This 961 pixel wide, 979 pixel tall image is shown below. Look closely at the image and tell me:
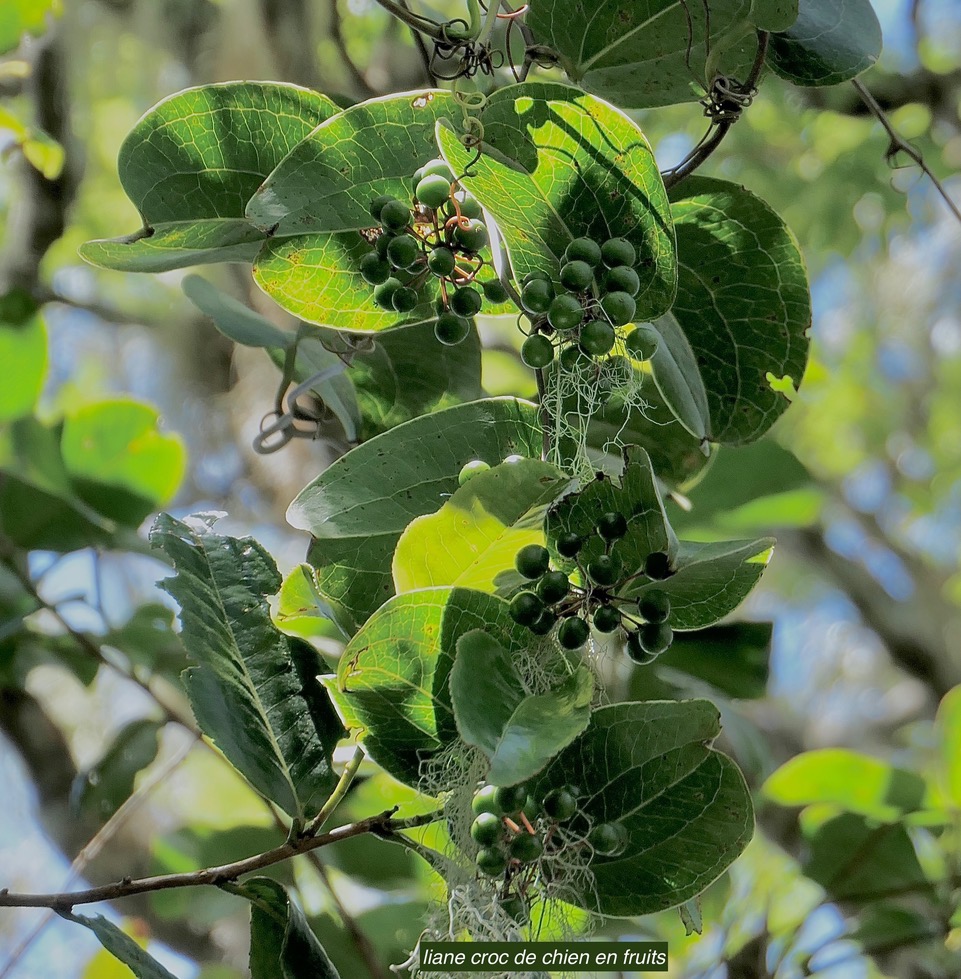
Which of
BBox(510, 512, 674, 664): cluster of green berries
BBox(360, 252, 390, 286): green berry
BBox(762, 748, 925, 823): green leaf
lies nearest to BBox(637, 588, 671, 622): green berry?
BBox(510, 512, 674, 664): cluster of green berries

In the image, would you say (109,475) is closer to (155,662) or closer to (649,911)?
(155,662)

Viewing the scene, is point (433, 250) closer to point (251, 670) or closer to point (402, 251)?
point (402, 251)

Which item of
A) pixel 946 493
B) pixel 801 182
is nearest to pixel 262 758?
pixel 801 182

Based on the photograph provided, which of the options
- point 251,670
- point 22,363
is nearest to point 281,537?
point 22,363

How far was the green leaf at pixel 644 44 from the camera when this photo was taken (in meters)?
0.51

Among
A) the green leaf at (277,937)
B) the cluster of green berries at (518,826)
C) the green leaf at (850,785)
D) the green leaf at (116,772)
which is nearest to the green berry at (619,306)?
the cluster of green berries at (518,826)

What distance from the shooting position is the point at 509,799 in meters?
0.44

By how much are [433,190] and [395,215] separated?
0.08 ft

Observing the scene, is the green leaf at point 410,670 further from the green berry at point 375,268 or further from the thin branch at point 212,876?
the green berry at point 375,268

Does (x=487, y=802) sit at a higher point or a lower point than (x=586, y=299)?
lower

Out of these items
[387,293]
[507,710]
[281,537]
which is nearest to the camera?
[507,710]

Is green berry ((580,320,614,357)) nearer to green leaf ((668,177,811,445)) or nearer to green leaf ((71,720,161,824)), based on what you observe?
green leaf ((668,177,811,445))

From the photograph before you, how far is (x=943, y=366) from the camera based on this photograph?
13.7 feet

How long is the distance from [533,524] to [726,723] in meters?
0.64
